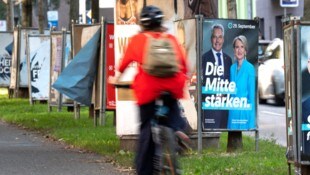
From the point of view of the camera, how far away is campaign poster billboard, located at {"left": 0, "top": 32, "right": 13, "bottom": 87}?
108 ft

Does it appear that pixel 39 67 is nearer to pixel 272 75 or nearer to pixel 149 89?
pixel 272 75

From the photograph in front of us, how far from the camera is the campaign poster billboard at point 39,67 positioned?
24.8m

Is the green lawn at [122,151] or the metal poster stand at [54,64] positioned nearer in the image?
the green lawn at [122,151]

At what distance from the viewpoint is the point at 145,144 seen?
8.20 m

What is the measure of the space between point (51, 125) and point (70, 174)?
8.01 metres

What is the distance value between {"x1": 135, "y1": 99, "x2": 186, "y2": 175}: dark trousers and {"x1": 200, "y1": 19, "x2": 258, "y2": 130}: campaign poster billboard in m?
4.53

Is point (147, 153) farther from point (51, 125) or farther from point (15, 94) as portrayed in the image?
point (15, 94)

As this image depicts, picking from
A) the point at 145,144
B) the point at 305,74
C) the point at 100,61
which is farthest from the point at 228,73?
the point at 100,61

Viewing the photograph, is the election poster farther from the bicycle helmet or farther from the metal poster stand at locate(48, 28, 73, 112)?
the bicycle helmet

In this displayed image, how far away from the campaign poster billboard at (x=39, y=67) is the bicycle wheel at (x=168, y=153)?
659 inches

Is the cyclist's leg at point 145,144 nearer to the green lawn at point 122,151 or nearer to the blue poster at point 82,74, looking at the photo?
the green lawn at point 122,151

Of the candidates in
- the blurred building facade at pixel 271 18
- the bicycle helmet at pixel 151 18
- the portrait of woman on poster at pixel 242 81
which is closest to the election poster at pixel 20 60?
the portrait of woman on poster at pixel 242 81

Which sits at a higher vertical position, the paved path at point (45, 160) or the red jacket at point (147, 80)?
the red jacket at point (147, 80)

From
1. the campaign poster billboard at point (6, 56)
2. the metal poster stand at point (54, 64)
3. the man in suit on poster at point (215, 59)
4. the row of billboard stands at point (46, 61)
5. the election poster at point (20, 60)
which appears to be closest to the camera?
the man in suit on poster at point (215, 59)
